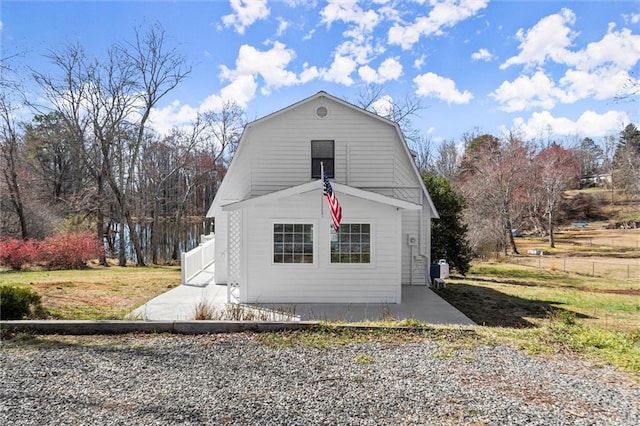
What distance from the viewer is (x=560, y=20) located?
11.9 m

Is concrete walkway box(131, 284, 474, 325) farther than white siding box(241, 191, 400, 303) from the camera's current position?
No

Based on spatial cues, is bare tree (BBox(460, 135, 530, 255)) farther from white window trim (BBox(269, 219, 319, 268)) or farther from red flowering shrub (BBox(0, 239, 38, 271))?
red flowering shrub (BBox(0, 239, 38, 271))

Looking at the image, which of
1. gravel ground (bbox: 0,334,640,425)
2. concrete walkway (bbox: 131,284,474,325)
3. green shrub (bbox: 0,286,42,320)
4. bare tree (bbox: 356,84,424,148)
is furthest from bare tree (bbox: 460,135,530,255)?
green shrub (bbox: 0,286,42,320)

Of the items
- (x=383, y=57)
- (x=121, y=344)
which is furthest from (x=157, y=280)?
(x=383, y=57)

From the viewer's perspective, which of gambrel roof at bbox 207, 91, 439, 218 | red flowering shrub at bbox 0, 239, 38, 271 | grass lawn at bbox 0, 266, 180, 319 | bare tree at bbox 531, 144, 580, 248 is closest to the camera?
grass lawn at bbox 0, 266, 180, 319

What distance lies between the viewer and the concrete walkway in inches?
291

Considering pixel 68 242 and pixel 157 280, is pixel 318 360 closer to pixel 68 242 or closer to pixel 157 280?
pixel 157 280

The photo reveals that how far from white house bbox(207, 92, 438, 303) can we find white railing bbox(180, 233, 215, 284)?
242 cm

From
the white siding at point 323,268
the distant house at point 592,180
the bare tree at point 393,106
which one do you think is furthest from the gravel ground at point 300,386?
the distant house at point 592,180

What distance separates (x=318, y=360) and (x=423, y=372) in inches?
51.0

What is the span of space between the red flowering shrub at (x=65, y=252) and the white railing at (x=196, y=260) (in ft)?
22.6

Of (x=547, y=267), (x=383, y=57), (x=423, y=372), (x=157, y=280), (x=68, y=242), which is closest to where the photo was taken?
(x=423, y=372)

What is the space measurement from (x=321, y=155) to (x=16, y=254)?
14.5 meters

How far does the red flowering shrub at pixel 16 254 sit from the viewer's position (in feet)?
52.0
